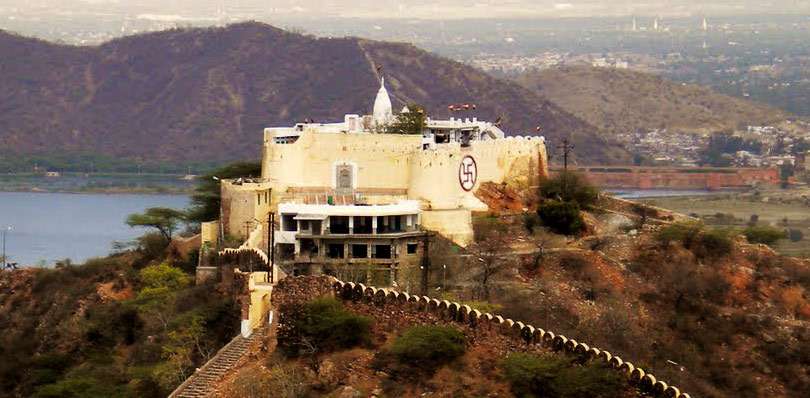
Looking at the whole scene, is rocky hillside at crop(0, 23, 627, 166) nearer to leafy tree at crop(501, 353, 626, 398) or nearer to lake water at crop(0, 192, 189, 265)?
lake water at crop(0, 192, 189, 265)

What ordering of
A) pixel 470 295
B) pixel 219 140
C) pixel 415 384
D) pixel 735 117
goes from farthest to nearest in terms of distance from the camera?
pixel 735 117
pixel 219 140
pixel 470 295
pixel 415 384

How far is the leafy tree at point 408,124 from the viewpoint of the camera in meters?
38.1

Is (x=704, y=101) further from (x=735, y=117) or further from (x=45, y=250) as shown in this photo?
(x=45, y=250)

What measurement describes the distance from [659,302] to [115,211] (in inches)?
2419

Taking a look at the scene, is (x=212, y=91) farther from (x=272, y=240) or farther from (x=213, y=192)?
(x=272, y=240)

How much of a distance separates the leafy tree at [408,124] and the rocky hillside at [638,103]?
95.4 m

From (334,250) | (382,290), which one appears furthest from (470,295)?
(382,290)

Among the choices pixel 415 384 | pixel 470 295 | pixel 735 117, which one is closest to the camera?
pixel 415 384

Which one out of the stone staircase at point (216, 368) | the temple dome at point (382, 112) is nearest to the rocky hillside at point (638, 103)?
the temple dome at point (382, 112)

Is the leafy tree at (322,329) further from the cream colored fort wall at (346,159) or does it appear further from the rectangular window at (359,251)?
the cream colored fort wall at (346,159)

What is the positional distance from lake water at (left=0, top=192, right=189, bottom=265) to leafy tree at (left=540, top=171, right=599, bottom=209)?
2468 cm

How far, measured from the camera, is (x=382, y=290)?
27.2m

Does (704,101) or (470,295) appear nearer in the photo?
(470,295)

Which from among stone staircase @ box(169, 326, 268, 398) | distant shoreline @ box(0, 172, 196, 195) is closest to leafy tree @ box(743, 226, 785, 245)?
stone staircase @ box(169, 326, 268, 398)
